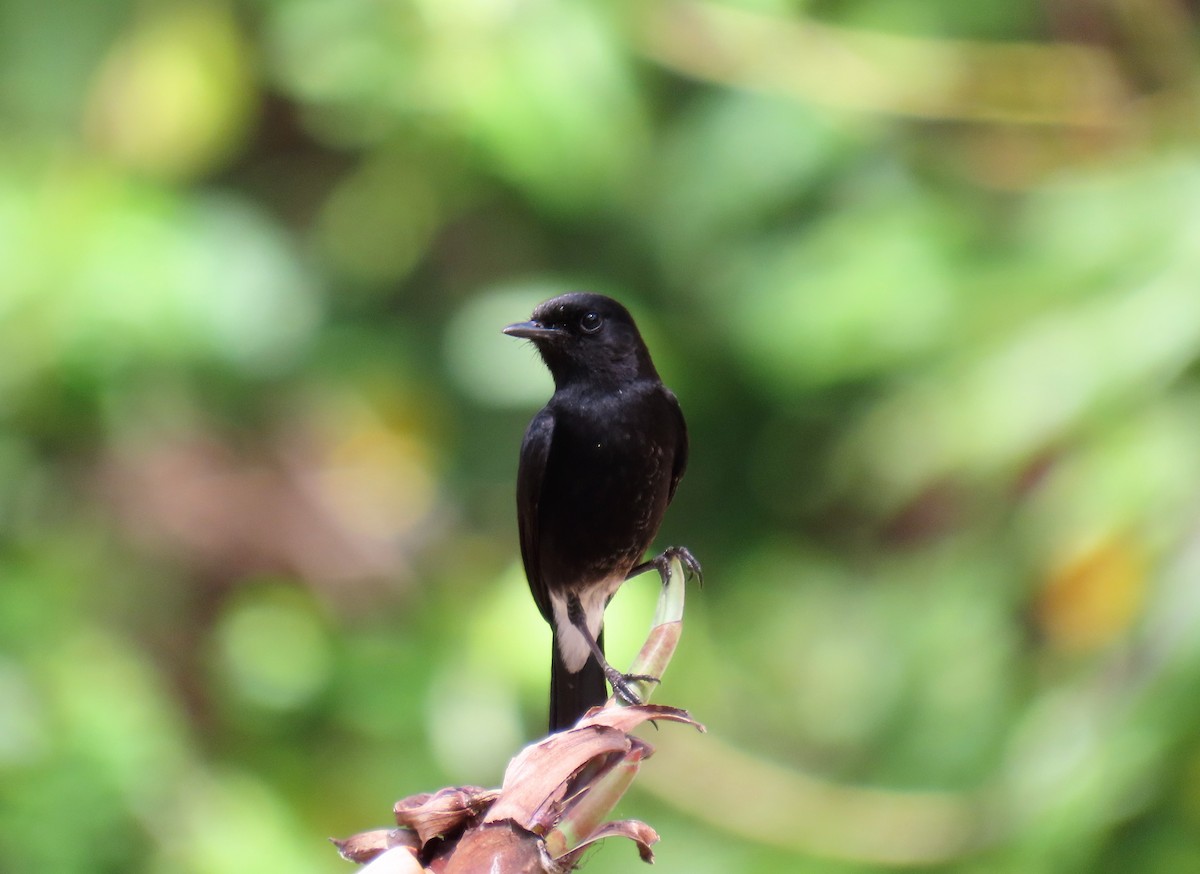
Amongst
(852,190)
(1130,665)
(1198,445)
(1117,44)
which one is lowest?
(1130,665)

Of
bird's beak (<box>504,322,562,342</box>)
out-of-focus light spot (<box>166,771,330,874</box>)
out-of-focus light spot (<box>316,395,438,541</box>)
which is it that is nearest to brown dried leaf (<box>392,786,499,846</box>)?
bird's beak (<box>504,322,562,342</box>)

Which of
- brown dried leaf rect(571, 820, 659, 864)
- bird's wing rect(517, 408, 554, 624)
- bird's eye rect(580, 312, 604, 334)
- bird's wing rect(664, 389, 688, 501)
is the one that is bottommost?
brown dried leaf rect(571, 820, 659, 864)

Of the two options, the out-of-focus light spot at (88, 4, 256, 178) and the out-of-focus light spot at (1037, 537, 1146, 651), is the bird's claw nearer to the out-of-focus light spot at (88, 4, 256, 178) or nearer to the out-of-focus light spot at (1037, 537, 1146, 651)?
the out-of-focus light spot at (1037, 537, 1146, 651)

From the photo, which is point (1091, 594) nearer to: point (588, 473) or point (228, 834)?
point (588, 473)

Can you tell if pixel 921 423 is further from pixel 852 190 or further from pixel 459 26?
pixel 459 26

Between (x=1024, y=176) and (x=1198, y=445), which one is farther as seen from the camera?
(x=1024, y=176)

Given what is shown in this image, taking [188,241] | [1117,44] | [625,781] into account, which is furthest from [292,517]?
[625,781]

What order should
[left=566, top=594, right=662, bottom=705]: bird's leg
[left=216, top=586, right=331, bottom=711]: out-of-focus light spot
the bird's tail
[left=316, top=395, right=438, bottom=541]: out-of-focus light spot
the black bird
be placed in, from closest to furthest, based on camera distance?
1. [left=566, top=594, right=662, bottom=705]: bird's leg
2. the bird's tail
3. the black bird
4. [left=216, top=586, right=331, bottom=711]: out-of-focus light spot
5. [left=316, top=395, right=438, bottom=541]: out-of-focus light spot

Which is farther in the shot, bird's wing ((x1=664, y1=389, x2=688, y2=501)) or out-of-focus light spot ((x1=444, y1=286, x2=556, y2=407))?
out-of-focus light spot ((x1=444, y1=286, x2=556, y2=407))
